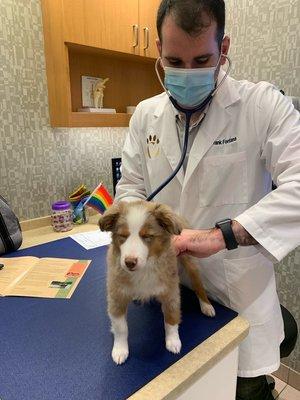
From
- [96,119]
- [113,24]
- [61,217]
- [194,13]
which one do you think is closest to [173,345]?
[194,13]

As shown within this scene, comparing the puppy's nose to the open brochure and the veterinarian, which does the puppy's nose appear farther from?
the open brochure

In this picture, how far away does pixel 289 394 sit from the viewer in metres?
1.85

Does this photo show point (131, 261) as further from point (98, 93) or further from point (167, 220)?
point (98, 93)

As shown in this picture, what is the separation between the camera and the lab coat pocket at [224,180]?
1002 mm

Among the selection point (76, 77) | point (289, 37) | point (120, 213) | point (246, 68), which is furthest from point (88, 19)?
point (120, 213)

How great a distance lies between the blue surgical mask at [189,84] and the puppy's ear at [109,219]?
1.40 feet

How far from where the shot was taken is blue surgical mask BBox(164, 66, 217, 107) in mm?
930

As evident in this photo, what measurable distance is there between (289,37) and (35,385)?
1.82m

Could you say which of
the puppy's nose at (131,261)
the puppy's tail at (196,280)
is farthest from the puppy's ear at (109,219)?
the puppy's tail at (196,280)

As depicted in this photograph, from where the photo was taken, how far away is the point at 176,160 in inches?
41.6

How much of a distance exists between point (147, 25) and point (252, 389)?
6.20ft

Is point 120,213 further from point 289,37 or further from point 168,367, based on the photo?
point 289,37

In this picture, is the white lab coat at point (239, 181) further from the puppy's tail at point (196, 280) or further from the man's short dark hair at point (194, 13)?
the man's short dark hair at point (194, 13)

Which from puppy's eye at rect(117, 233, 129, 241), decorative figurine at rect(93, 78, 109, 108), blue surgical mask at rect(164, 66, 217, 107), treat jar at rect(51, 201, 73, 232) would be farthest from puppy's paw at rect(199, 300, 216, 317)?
decorative figurine at rect(93, 78, 109, 108)
